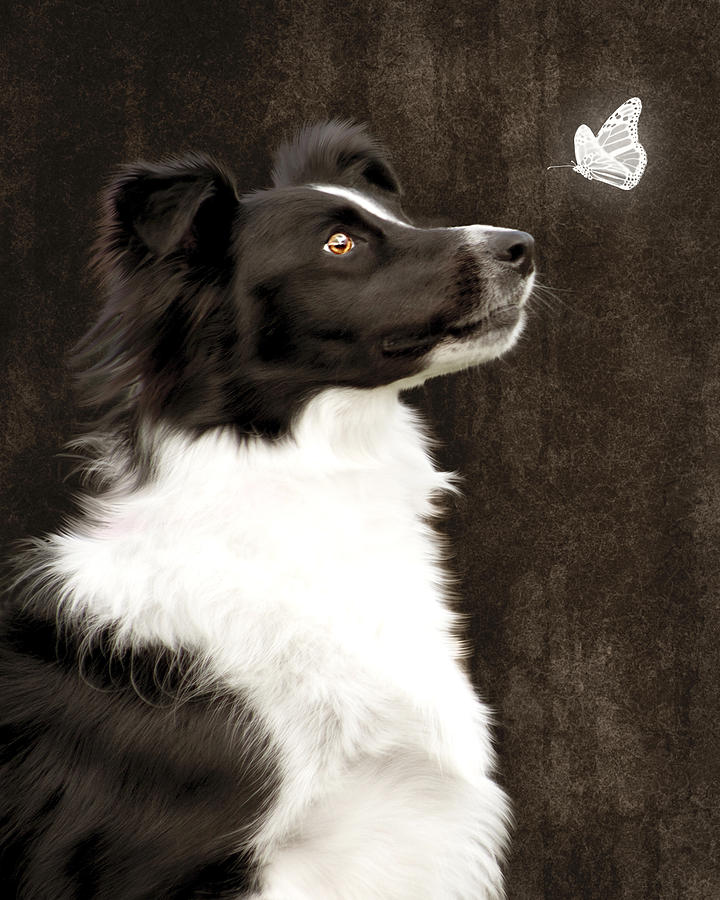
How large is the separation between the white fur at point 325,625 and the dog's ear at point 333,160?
1.90ft

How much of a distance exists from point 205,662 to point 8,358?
1318 mm

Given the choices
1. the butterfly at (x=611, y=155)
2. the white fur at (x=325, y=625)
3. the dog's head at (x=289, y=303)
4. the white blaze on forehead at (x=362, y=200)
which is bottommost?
the white fur at (x=325, y=625)

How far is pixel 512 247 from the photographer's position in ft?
6.39

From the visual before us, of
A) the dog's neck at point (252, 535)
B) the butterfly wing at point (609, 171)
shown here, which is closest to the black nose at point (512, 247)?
the dog's neck at point (252, 535)

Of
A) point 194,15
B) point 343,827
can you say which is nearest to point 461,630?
point 343,827

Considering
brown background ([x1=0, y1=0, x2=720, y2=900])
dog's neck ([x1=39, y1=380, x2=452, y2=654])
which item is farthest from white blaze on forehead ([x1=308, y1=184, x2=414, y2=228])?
brown background ([x1=0, y1=0, x2=720, y2=900])

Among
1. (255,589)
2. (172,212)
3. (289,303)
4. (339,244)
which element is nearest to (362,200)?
(339,244)

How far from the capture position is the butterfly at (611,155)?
2783 mm

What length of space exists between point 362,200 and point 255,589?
87cm

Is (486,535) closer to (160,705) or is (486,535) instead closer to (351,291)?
(351,291)

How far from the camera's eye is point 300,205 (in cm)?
202

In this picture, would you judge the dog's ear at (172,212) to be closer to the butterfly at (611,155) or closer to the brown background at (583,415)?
the brown background at (583,415)

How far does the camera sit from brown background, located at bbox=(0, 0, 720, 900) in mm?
2830

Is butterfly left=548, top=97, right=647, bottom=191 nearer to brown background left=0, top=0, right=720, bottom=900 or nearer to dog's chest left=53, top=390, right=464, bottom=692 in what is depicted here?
brown background left=0, top=0, right=720, bottom=900
